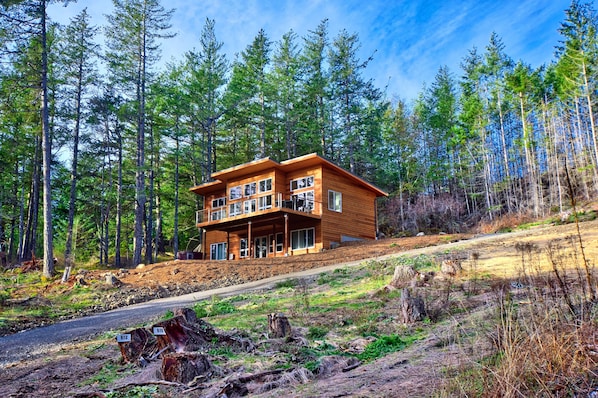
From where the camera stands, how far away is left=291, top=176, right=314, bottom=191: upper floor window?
26997mm

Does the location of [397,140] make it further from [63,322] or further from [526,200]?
[63,322]

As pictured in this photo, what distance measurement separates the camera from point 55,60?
2672 cm

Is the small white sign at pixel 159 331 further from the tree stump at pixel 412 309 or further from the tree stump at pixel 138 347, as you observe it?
the tree stump at pixel 412 309

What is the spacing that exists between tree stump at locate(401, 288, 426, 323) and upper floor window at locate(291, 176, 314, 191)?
793 inches

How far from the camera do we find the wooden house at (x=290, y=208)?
26.1m

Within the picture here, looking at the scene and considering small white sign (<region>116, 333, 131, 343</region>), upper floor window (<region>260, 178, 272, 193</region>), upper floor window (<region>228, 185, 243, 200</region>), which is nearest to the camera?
small white sign (<region>116, 333, 131, 343</region>)

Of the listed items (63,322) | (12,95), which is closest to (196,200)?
(12,95)

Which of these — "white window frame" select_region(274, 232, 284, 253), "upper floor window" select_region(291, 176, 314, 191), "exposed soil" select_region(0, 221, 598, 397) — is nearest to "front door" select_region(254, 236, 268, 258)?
"white window frame" select_region(274, 232, 284, 253)

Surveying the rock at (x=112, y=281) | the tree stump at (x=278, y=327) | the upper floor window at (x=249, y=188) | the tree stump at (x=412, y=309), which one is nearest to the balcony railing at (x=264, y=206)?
the upper floor window at (x=249, y=188)

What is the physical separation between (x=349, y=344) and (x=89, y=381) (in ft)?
10.8

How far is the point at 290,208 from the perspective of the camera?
1016 inches

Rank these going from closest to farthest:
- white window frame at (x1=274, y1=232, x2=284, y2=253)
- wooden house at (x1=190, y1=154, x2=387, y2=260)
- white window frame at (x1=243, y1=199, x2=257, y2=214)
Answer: wooden house at (x1=190, y1=154, x2=387, y2=260), white window frame at (x1=243, y1=199, x2=257, y2=214), white window frame at (x1=274, y1=232, x2=284, y2=253)

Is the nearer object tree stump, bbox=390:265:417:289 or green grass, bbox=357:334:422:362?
green grass, bbox=357:334:422:362

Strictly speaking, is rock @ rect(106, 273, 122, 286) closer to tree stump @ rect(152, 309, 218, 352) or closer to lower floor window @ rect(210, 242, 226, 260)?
tree stump @ rect(152, 309, 218, 352)
